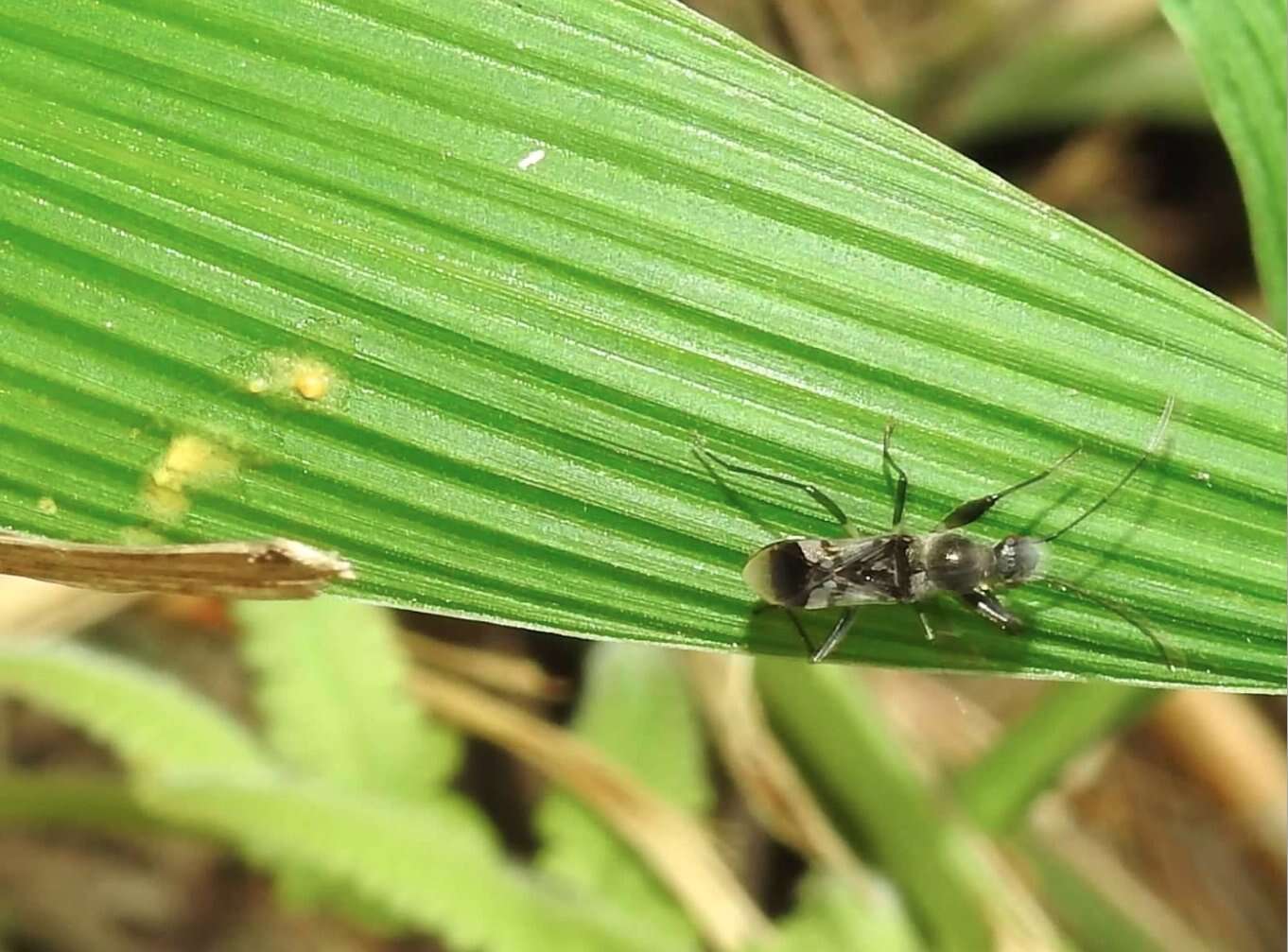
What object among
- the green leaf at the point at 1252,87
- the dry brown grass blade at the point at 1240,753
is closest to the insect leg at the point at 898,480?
the green leaf at the point at 1252,87

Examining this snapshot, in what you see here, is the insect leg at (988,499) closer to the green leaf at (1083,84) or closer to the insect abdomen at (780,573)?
the insect abdomen at (780,573)

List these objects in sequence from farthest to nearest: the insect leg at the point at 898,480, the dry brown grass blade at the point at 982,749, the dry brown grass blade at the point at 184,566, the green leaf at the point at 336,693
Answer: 1. the dry brown grass blade at the point at 982,749
2. the green leaf at the point at 336,693
3. the insect leg at the point at 898,480
4. the dry brown grass blade at the point at 184,566

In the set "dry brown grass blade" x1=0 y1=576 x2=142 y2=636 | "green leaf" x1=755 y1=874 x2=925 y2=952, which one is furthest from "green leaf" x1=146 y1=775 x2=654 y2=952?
"dry brown grass blade" x1=0 y1=576 x2=142 y2=636

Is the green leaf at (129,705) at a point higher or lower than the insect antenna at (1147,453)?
lower

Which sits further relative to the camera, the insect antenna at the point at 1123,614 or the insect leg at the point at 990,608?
the insect leg at the point at 990,608

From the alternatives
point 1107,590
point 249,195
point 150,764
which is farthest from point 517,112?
point 150,764

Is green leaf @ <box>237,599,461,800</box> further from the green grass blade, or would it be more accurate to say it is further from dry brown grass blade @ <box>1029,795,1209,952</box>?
dry brown grass blade @ <box>1029,795,1209,952</box>

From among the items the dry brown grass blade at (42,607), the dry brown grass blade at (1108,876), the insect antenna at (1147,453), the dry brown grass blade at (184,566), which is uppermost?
the insect antenna at (1147,453)
